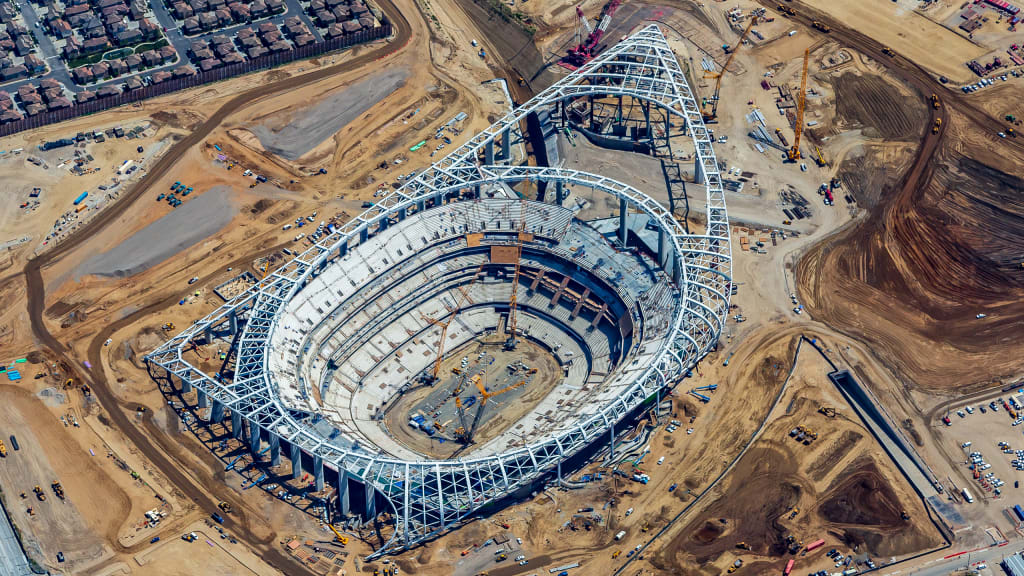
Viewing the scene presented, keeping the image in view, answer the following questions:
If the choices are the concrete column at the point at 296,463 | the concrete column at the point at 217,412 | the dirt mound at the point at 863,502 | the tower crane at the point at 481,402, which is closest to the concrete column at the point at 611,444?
the tower crane at the point at 481,402

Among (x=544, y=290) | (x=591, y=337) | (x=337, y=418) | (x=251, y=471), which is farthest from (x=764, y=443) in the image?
(x=251, y=471)

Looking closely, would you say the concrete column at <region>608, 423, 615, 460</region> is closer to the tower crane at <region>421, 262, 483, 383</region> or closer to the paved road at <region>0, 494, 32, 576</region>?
the tower crane at <region>421, 262, 483, 383</region>

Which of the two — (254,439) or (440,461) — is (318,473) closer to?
(254,439)

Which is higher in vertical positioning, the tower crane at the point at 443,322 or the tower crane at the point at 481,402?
the tower crane at the point at 443,322

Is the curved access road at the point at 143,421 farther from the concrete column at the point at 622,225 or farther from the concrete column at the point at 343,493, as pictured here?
the concrete column at the point at 622,225

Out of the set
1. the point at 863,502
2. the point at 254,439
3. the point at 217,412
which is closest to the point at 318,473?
the point at 254,439

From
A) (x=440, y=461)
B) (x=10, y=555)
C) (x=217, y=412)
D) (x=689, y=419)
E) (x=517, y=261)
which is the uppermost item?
(x=517, y=261)

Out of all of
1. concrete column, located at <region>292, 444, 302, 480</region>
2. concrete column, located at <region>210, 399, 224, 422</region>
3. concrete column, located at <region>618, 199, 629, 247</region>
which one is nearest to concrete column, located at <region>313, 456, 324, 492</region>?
concrete column, located at <region>292, 444, 302, 480</region>
